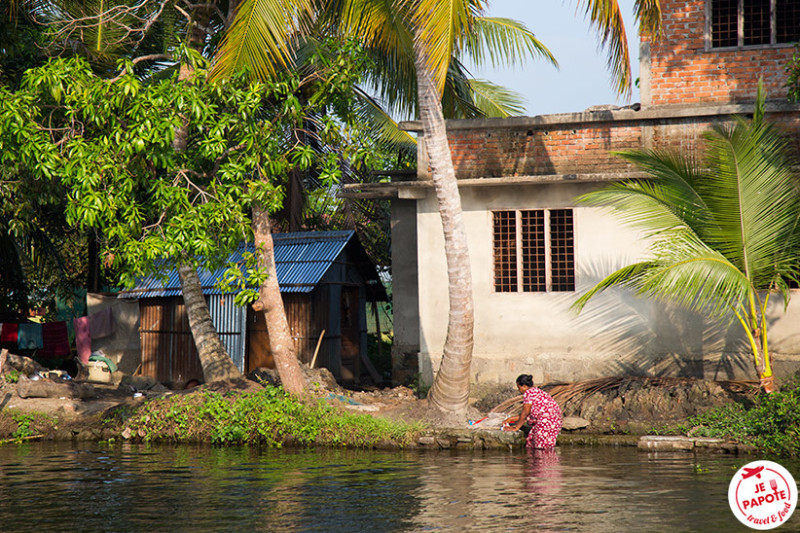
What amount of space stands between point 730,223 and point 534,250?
3.72 meters

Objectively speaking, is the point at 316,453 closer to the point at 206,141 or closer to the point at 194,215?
the point at 194,215

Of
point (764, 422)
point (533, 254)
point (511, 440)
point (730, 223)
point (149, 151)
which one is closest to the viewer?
point (764, 422)

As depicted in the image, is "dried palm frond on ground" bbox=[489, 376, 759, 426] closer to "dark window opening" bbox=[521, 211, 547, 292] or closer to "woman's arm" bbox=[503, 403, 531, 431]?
"woman's arm" bbox=[503, 403, 531, 431]

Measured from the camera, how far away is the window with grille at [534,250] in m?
15.8

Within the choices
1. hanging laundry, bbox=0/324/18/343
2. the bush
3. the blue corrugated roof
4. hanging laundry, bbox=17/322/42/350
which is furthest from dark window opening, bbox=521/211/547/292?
hanging laundry, bbox=0/324/18/343

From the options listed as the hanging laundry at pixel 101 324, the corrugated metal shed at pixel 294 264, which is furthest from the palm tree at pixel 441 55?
the hanging laundry at pixel 101 324

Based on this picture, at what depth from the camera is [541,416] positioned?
Result: 1288 cm

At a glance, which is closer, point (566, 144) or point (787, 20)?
point (566, 144)

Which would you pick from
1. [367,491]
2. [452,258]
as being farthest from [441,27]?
[367,491]

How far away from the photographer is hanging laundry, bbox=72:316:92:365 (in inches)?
830

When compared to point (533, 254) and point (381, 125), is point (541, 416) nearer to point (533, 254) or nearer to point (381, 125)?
point (533, 254)

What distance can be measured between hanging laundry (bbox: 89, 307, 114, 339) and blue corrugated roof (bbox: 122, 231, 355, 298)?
134 cm

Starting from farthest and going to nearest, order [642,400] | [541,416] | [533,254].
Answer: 1. [533,254]
2. [642,400]
3. [541,416]

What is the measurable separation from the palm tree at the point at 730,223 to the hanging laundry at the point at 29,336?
16.0 metres
